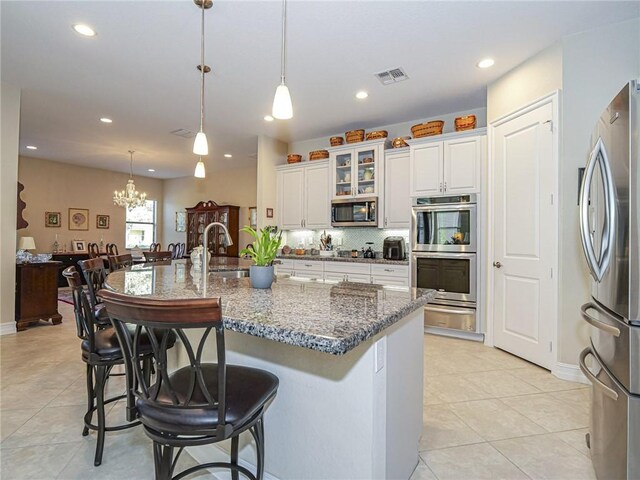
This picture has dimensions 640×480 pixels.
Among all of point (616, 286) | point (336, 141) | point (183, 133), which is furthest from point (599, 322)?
point (183, 133)

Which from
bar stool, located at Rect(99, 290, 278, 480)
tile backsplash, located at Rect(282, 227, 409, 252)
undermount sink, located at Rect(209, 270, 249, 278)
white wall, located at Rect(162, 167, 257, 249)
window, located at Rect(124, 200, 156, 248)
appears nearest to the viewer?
bar stool, located at Rect(99, 290, 278, 480)

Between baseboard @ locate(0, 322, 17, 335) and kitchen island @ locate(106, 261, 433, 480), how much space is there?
3568 millimetres

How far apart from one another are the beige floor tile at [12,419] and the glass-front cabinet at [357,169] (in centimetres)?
413

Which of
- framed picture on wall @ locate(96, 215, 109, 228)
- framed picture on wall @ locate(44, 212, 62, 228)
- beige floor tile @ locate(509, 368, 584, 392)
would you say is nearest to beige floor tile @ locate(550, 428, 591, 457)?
beige floor tile @ locate(509, 368, 584, 392)

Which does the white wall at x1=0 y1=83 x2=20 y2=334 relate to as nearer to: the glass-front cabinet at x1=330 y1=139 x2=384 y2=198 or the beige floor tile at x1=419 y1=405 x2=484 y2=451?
the glass-front cabinet at x1=330 y1=139 x2=384 y2=198

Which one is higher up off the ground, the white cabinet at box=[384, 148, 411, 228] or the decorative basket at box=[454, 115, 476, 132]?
the decorative basket at box=[454, 115, 476, 132]

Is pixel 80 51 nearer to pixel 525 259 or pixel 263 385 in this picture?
pixel 263 385

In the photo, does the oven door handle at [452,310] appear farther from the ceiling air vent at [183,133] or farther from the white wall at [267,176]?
the ceiling air vent at [183,133]

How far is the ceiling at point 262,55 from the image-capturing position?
8.46 feet

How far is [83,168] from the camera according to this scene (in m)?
8.37

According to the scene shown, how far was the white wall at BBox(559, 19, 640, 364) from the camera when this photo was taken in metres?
2.73

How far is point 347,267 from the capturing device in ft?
15.5

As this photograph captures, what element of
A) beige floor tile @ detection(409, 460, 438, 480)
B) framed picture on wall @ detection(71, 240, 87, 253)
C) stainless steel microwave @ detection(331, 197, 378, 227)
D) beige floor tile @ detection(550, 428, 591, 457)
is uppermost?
stainless steel microwave @ detection(331, 197, 378, 227)

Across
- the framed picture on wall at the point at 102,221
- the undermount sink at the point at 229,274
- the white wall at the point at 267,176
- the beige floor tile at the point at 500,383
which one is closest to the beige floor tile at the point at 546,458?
the beige floor tile at the point at 500,383
